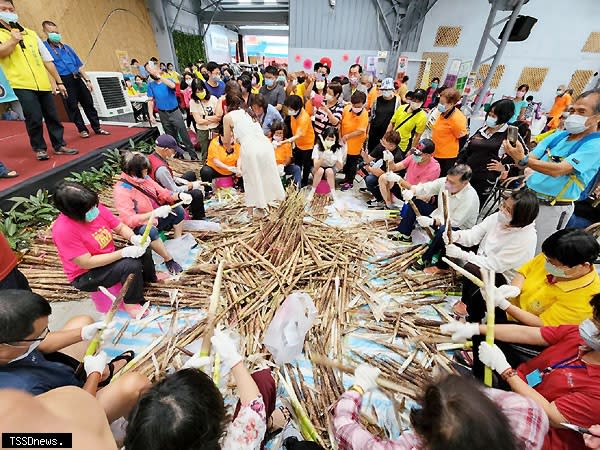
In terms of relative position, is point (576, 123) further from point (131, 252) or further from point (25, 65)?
point (25, 65)

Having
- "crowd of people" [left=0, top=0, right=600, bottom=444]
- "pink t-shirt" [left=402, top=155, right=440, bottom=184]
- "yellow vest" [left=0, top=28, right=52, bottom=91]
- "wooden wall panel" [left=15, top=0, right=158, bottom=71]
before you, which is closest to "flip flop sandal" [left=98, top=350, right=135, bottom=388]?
"crowd of people" [left=0, top=0, right=600, bottom=444]

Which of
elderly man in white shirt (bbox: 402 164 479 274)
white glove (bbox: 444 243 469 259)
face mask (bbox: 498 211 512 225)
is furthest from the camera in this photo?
elderly man in white shirt (bbox: 402 164 479 274)

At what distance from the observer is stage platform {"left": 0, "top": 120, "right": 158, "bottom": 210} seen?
341 cm

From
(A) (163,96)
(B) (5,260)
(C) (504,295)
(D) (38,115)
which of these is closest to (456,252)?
(C) (504,295)

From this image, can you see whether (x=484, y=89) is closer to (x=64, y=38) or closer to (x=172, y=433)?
(x=172, y=433)

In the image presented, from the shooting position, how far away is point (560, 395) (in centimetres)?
128

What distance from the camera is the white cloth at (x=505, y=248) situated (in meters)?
2.10

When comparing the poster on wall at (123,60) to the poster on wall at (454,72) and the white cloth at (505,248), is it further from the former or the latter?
the white cloth at (505,248)

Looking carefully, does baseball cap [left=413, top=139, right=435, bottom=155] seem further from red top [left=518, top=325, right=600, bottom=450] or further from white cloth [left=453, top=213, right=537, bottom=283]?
red top [left=518, top=325, right=600, bottom=450]

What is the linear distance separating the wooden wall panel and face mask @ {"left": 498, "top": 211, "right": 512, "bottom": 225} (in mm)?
10727

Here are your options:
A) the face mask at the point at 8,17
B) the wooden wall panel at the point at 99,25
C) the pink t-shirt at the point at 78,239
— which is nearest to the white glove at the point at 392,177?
the pink t-shirt at the point at 78,239

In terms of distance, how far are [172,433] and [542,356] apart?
5.98 feet

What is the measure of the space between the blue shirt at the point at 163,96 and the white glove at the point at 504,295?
6084mm

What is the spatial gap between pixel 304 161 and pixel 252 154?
5.59ft
